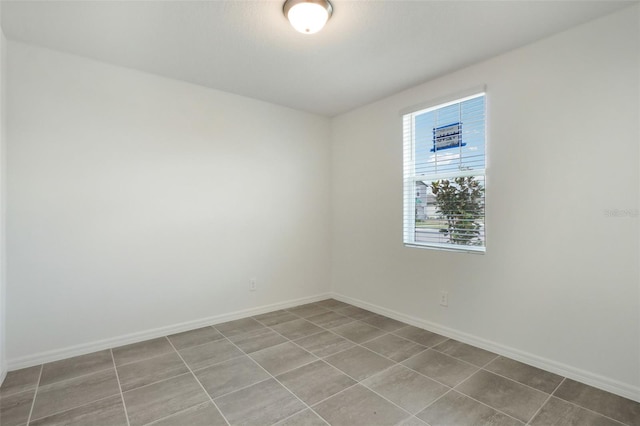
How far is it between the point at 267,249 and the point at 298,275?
58 cm

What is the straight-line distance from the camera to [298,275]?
3.98 meters

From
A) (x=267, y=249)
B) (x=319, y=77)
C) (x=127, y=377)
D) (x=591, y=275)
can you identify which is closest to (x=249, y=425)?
(x=127, y=377)

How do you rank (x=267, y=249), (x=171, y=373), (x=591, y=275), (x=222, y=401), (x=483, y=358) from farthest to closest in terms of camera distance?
(x=267, y=249), (x=483, y=358), (x=171, y=373), (x=591, y=275), (x=222, y=401)

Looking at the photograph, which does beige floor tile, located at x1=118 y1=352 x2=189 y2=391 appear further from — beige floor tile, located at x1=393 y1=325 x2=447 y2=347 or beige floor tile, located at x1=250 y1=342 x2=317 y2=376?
beige floor tile, located at x1=393 y1=325 x2=447 y2=347

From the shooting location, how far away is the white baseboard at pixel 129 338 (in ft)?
7.80

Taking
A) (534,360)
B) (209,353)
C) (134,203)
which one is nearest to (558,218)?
(534,360)

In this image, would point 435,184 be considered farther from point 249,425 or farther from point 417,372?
point 249,425

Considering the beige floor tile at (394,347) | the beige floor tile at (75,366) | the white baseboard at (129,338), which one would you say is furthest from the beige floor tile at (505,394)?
the beige floor tile at (75,366)

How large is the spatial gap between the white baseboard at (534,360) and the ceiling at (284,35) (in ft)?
7.91

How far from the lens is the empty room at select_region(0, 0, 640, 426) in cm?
197

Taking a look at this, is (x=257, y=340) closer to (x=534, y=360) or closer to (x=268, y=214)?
(x=268, y=214)

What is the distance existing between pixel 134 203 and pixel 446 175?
9.60 feet

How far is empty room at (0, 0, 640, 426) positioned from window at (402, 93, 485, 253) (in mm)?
21

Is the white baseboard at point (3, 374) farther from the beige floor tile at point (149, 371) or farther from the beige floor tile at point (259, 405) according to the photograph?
the beige floor tile at point (259, 405)
